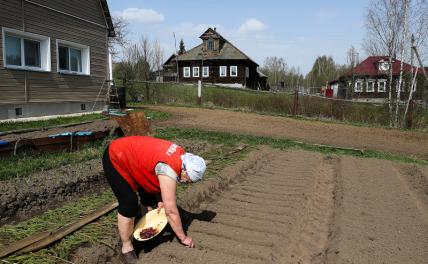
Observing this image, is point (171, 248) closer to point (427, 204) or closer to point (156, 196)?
point (156, 196)

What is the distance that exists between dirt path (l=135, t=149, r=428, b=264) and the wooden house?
8.47 meters

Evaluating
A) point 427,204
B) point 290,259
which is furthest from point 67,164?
point 427,204

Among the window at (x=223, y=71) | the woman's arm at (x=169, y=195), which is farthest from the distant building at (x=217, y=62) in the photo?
the woman's arm at (x=169, y=195)

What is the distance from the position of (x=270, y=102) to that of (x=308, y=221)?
15.7 m

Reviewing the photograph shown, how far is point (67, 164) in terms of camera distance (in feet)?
22.2

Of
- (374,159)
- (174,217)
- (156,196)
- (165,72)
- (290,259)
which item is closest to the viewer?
(174,217)

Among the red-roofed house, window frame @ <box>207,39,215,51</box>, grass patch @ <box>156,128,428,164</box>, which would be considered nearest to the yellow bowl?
grass patch @ <box>156,128,428,164</box>

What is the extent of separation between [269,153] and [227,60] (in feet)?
123

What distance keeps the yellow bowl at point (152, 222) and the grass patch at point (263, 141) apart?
6459 millimetres

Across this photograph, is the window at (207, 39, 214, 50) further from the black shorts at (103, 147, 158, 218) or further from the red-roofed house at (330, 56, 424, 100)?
the black shorts at (103, 147, 158, 218)

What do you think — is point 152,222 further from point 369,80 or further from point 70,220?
point 369,80

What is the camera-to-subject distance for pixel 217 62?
4656 centimetres

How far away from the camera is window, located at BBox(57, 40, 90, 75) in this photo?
47.1ft

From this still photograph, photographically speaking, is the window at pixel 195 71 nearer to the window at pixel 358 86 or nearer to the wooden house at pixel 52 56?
the window at pixel 358 86
